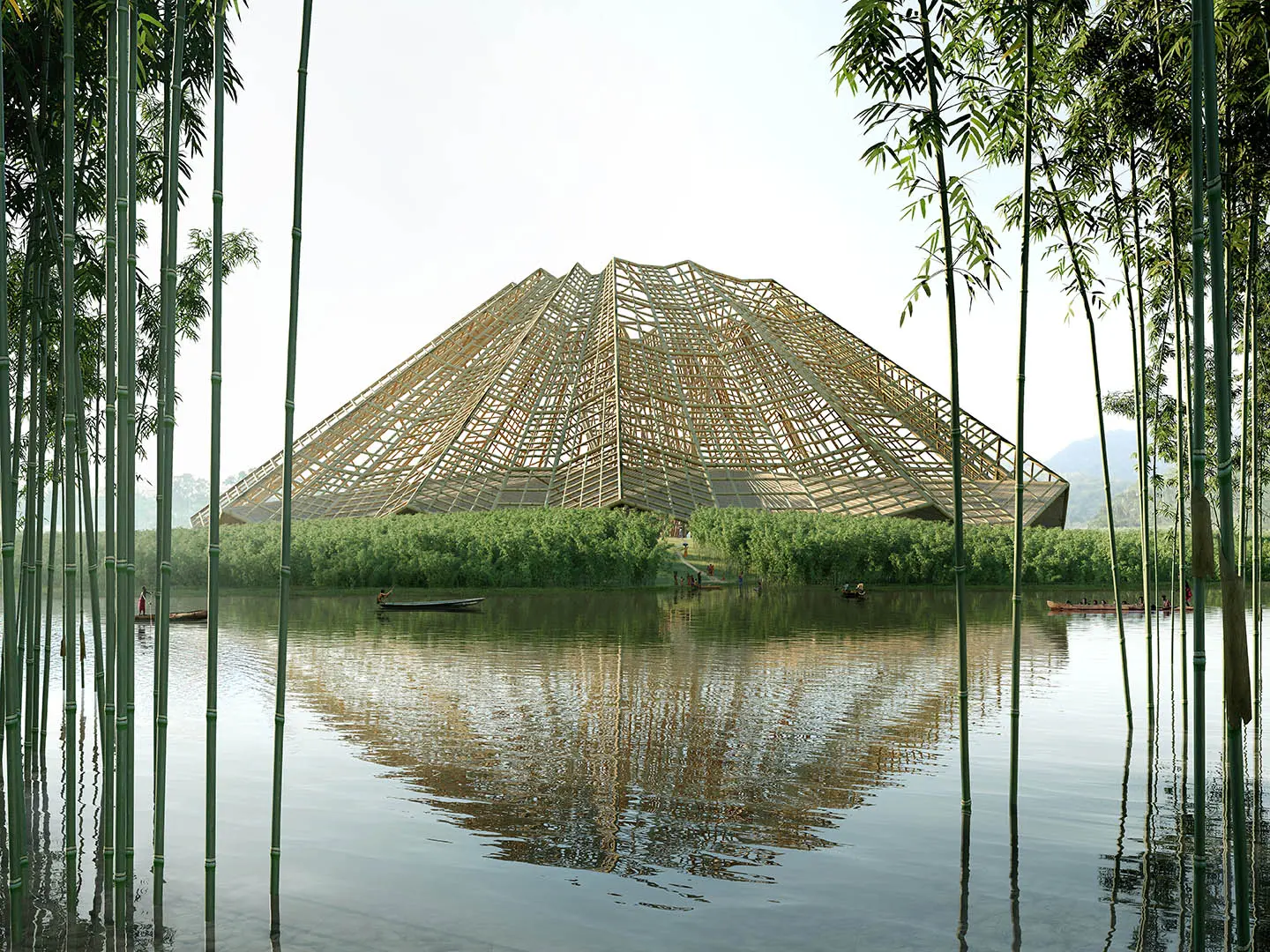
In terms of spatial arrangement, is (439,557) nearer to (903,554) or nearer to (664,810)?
(903,554)

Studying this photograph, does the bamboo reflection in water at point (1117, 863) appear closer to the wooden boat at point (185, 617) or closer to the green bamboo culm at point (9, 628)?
the green bamboo culm at point (9, 628)

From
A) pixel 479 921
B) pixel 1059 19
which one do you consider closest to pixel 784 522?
pixel 1059 19

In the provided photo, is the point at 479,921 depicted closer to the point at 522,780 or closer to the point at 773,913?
the point at 773,913

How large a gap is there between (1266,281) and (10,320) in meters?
8.36

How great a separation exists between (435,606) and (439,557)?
13.0ft

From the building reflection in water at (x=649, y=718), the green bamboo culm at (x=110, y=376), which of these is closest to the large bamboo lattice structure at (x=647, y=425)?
the building reflection in water at (x=649, y=718)

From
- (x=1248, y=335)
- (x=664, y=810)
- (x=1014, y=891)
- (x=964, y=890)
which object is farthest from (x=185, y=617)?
(x=1248, y=335)

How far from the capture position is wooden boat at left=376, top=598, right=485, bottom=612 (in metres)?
18.2

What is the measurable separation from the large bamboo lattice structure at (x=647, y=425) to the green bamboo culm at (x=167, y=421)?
24.4 m

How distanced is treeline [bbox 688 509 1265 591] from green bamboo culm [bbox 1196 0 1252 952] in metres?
21.6

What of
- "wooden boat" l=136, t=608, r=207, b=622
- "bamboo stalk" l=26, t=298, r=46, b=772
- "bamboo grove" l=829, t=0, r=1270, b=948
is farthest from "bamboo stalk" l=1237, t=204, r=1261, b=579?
"wooden boat" l=136, t=608, r=207, b=622

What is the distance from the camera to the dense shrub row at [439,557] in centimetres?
2228

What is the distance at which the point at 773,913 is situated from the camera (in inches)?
197

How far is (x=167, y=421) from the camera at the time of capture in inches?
170
